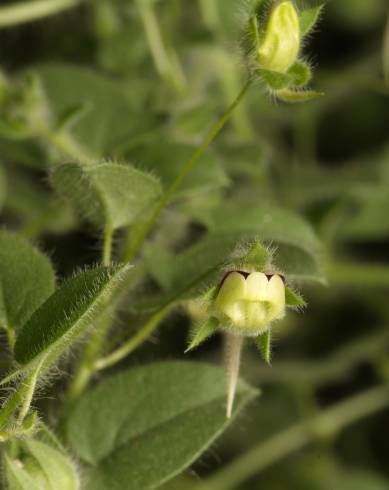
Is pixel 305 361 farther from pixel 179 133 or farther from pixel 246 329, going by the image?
pixel 246 329

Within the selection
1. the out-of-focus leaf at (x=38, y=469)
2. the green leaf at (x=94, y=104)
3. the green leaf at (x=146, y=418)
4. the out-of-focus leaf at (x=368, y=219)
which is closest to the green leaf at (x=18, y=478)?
the out-of-focus leaf at (x=38, y=469)

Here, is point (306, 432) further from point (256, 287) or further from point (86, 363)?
point (256, 287)

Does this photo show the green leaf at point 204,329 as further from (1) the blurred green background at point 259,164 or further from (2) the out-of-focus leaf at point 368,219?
(2) the out-of-focus leaf at point 368,219

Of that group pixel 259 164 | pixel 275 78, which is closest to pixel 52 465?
pixel 275 78

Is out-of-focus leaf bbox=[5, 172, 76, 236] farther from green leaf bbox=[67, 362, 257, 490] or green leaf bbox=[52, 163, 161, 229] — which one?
green leaf bbox=[67, 362, 257, 490]

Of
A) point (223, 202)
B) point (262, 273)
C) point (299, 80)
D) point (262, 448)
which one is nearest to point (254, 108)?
point (223, 202)

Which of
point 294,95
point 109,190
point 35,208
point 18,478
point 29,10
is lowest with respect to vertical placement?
point 18,478
